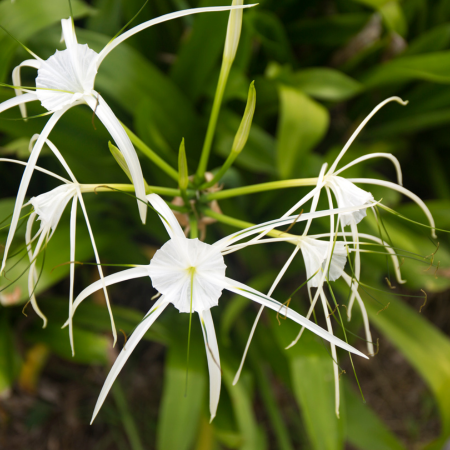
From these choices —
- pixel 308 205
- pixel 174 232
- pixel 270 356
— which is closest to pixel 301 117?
pixel 308 205

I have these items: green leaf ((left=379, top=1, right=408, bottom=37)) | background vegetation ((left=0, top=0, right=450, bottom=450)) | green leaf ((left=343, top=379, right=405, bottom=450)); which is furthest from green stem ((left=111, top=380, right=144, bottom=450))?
green leaf ((left=379, top=1, right=408, bottom=37))

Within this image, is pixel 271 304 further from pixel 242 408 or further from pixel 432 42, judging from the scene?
pixel 432 42

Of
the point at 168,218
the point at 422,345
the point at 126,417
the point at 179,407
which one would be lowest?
the point at 126,417

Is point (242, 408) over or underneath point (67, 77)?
underneath

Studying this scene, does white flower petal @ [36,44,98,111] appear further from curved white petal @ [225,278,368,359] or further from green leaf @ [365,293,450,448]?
green leaf @ [365,293,450,448]

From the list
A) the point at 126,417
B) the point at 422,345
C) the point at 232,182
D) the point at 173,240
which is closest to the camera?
the point at 173,240

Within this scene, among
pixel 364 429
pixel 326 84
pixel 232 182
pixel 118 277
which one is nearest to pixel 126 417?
pixel 364 429

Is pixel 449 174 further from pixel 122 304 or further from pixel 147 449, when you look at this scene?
pixel 147 449
